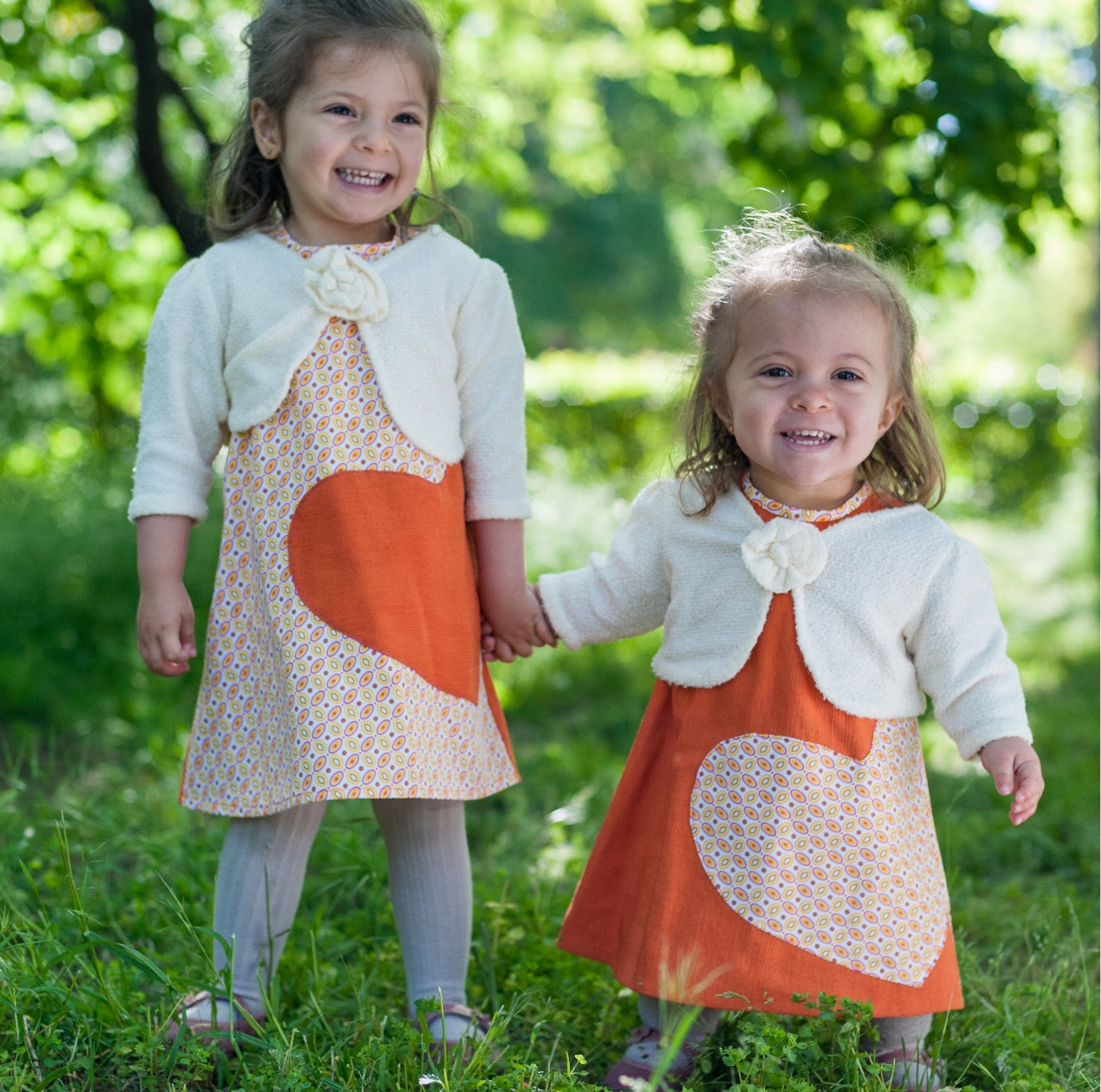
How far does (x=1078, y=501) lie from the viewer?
9219 millimetres

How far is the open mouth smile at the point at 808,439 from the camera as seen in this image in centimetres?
190

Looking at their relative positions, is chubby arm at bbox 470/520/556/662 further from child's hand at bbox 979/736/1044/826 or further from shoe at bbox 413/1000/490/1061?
child's hand at bbox 979/736/1044/826

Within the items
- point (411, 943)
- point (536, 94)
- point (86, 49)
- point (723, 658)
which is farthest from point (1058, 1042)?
point (536, 94)

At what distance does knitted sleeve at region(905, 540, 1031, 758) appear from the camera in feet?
6.15

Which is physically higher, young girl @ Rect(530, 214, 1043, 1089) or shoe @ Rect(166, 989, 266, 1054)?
young girl @ Rect(530, 214, 1043, 1089)

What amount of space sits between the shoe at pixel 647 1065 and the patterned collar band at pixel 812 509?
0.87m

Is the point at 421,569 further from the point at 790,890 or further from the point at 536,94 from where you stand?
the point at 536,94

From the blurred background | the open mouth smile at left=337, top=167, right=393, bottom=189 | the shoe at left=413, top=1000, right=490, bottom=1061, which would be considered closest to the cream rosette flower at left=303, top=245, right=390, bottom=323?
the open mouth smile at left=337, top=167, right=393, bottom=189

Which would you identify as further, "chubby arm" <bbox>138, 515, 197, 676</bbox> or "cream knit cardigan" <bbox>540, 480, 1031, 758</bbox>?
"chubby arm" <bbox>138, 515, 197, 676</bbox>

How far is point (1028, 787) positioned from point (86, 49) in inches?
207

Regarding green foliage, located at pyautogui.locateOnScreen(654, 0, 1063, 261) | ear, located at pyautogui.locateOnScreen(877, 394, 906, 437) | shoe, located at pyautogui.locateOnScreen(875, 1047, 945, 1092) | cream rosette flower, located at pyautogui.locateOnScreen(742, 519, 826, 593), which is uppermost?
green foliage, located at pyautogui.locateOnScreen(654, 0, 1063, 261)

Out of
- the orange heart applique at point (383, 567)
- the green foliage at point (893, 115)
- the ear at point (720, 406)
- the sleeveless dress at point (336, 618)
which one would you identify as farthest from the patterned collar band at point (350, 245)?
the green foliage at point (893, 115)

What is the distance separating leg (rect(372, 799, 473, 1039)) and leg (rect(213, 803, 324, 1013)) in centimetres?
18

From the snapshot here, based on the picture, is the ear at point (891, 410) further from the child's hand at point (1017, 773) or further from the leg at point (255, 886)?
the leg at point (255, 886)
